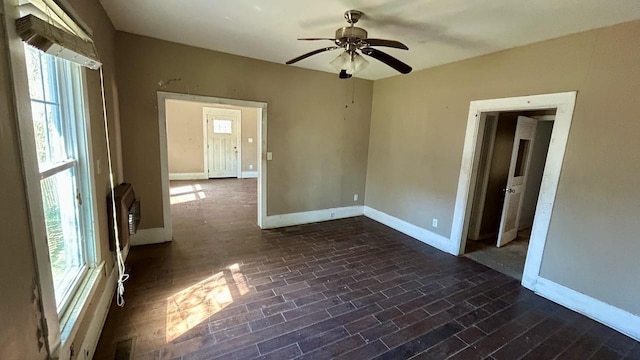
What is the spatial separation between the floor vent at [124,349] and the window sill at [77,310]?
37 cm

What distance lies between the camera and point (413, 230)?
426cm

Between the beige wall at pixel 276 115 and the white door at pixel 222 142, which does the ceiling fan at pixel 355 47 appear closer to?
the beige wall at pixel 276 115

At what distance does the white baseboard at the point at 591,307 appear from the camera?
2271 mm

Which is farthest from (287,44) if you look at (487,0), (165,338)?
(165,338)

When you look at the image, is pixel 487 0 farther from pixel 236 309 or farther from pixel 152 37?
pixel 152 37

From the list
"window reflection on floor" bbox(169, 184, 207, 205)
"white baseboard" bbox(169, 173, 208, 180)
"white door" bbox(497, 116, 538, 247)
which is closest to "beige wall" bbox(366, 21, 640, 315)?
"white door" bbox(497, 116, 538, 247)

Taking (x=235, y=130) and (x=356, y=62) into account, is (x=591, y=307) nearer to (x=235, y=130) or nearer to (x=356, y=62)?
(x=356, y=62)

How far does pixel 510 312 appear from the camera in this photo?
8.20 feet

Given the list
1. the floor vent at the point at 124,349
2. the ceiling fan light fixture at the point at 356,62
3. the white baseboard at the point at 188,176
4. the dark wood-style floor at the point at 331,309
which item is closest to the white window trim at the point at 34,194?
the floor vent at the point at 124,349

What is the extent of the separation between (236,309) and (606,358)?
2.92m

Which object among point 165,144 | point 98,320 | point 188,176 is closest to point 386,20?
point 165,144

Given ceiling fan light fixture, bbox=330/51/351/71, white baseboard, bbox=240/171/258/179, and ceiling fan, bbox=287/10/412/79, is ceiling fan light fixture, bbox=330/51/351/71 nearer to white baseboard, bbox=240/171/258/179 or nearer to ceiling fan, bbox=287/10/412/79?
ceiling fan, bbox=287/10/412/79

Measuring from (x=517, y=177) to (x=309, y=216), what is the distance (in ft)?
10.7

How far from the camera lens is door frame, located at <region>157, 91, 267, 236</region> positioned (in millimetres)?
3443
